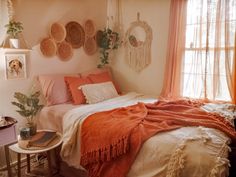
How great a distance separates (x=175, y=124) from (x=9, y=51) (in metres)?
1.89

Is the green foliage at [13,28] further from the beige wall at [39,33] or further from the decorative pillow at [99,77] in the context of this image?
the decorative pillow at [99,77]

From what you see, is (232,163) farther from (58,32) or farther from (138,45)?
(58,32)

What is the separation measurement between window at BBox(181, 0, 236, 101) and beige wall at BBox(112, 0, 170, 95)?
1.15ft

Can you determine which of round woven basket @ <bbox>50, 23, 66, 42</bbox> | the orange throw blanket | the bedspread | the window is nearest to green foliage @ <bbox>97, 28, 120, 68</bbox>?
round woven basket @ <bbox>50, 23, 66, 42</bbox>

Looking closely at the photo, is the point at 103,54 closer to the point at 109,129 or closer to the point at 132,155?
the point at 109,129

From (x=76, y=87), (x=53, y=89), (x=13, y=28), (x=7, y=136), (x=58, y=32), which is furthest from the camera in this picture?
(x=58, y=32)

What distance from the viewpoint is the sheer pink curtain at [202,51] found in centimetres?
255

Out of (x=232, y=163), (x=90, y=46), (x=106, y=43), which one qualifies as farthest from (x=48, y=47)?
(x=232, y=163)

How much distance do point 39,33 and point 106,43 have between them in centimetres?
107

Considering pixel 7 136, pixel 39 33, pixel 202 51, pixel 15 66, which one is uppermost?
pixel 39 33

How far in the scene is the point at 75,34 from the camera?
3.16m

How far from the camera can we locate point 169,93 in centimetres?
304

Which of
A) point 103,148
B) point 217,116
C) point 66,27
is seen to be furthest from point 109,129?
point 66,27

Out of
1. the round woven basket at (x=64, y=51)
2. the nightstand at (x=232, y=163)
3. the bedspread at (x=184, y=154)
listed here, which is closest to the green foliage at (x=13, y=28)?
the round woven basket at (x=64, y=51)
